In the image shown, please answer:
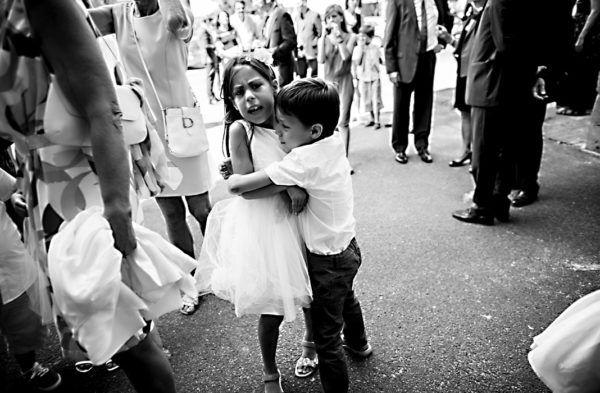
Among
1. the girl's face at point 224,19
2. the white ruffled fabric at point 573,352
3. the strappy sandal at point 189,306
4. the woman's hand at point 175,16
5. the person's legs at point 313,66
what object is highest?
the girl's face at point 224,19

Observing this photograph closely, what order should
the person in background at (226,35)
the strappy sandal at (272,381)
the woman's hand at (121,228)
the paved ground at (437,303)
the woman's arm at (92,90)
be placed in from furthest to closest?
the person in background at (226,35)
the paved ground at (437,303)
the strappy sandal at (272,381)
the woman's hand at (121,228)
the woman's arm at (92,90)

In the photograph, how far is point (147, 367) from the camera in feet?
4.17

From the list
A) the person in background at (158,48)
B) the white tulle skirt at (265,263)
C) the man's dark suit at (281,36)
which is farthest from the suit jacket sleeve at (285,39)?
the white tulle skirt at (265,263)

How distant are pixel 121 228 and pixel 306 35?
663 centimetres

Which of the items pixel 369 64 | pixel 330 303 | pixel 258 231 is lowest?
pixel 330 303

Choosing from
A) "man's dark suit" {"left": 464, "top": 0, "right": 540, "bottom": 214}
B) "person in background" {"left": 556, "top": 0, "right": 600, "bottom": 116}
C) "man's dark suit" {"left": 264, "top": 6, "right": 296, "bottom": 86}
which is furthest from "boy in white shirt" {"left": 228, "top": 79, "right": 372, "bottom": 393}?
"person in background" {"left": 556, "top": 0, "right": 600, "bottom": 116}

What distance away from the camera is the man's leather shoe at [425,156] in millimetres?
4590

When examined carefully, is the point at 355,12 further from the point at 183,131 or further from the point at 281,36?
the point at 183,131

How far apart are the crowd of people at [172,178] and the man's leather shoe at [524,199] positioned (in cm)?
61

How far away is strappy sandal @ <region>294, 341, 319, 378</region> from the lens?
6.39 ft

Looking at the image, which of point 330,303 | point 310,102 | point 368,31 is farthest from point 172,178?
point 368,31

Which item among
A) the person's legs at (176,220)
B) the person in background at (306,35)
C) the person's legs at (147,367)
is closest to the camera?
the person's legs at (147,367)

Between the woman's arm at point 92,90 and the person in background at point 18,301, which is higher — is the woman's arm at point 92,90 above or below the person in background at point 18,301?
above

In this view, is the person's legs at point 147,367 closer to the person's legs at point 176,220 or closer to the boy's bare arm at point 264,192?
the boy's bare arm at point 264,192
